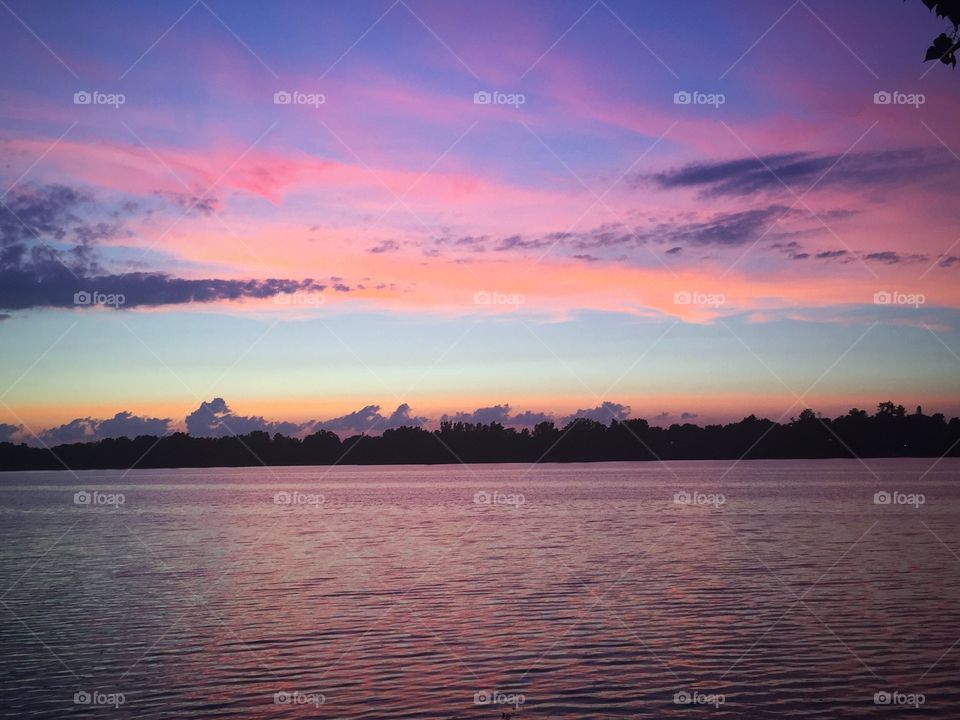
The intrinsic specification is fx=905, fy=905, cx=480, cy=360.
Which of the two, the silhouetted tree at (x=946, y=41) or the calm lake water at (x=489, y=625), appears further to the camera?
the calm lake water at (x=489, y=625)

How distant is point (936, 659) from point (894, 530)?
49.4 meters

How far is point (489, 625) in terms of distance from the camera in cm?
3559

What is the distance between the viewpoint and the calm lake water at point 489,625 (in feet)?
85.1

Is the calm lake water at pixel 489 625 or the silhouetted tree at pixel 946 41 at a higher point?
the silhouetted tree at pixel 946 41

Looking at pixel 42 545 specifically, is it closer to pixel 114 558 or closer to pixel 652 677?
pixel 114 558

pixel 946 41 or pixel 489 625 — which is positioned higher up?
pixel 946 41

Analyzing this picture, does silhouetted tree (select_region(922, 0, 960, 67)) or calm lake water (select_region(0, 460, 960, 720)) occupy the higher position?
silhouetted tree (select_region(922, 0, 960, 67))

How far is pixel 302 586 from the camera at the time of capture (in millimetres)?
47094

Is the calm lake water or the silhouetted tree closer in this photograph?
the silhouetted tree

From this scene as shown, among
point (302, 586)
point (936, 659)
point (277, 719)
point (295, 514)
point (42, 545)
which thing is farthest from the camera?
point (295, 514)

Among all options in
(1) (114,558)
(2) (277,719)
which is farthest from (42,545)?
(2) (277,719)

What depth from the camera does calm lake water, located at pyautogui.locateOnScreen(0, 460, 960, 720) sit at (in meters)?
26.0

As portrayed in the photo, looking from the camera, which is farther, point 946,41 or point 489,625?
point 489,625

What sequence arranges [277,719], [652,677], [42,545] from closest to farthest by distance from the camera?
[277,719], [652,677], [42,545]
